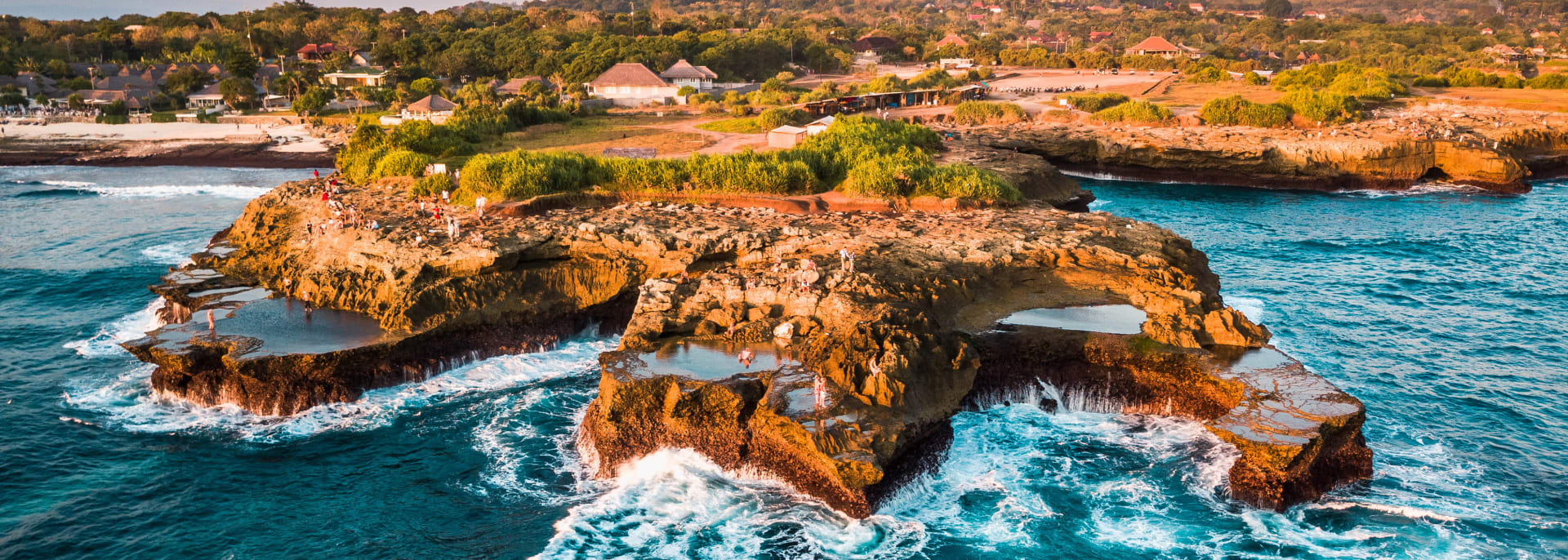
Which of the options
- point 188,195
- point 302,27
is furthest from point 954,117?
point 302,27

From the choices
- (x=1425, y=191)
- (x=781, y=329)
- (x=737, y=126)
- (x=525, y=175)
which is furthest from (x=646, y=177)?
(x=1425, y=191)

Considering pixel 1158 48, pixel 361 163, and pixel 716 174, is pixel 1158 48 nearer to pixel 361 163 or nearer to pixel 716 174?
pixel 716 174

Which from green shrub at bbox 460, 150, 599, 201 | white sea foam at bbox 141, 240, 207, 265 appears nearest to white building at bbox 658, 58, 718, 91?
green shrub at bbox 460, 150, 599, 201

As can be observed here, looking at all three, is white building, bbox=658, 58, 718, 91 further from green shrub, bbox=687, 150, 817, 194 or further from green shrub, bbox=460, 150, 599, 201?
green shrub, bbox=687, 150, 817, 194

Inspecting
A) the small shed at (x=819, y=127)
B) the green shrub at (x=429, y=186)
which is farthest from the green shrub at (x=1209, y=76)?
the green shrub at (x=429, y=186)

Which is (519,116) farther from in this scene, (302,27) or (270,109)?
(302,27)

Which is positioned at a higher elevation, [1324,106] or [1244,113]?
[1324,106]
